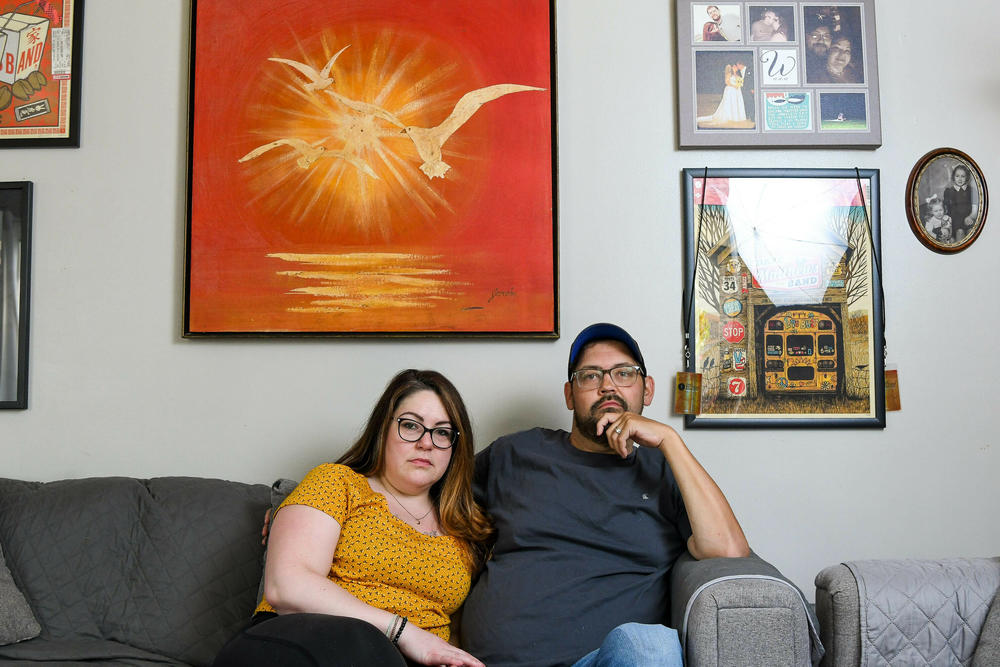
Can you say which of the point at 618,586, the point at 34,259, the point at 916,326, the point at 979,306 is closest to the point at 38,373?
the point at 34,259

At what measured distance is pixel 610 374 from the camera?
198cm

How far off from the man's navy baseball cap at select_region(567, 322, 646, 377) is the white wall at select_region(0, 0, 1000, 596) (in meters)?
0.28

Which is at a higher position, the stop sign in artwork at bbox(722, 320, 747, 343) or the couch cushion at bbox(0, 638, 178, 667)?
the stop sign in artwork at bbox(722, 320, 747, 343)

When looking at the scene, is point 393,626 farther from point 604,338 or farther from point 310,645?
point 604,338

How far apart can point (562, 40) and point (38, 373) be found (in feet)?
6.30

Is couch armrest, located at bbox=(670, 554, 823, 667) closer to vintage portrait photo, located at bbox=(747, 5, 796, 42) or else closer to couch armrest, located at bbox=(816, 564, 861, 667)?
couch armrest, located at bbox=(816, 564, 861, 667)

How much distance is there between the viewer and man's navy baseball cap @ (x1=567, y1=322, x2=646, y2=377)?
2010 millimetres

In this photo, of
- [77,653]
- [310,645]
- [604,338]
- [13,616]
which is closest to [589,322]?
[604,338]

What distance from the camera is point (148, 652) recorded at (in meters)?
1.92

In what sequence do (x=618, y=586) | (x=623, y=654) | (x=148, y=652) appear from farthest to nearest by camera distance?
(x=148, y=652)
(x=618, y=586)
(x=623, y=654)

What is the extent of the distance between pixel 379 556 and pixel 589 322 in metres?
0.99

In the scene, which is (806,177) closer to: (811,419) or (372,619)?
(811,419)

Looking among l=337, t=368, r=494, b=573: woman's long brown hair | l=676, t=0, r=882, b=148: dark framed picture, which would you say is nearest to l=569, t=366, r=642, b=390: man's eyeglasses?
l=337, t=368, r=494, b=573: woman's long brown hair

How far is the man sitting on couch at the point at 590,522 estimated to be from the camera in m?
1.75
